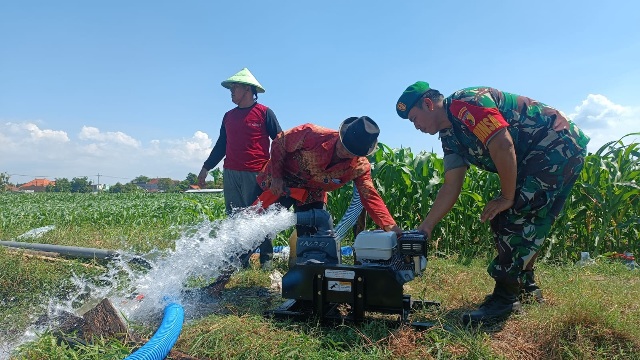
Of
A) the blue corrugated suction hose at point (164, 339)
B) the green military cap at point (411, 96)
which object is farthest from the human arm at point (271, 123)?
the blue corrugated suction hose at point (164, 339)

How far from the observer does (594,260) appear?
5.12 metres

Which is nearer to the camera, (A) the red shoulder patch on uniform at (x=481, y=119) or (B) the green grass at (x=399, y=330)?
(B) the green grass at (x=399, y=330)

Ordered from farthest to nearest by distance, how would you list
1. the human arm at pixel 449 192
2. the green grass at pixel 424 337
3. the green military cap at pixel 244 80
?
the green military cap at pixel 244 80
the human arm at pixel 449 192
the green grass at pixel 424 337

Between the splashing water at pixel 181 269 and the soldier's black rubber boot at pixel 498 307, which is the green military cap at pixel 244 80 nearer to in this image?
the splashing water at pixel 181 269

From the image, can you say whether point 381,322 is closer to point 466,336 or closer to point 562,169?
point 466,336

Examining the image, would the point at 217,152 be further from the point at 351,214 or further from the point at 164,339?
the point at 164,339

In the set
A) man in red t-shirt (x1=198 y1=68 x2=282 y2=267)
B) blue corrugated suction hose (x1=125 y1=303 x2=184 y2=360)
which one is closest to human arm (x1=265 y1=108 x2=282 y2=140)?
man in red t-shirt (x1=198 y1=68 x2=282 y2=267)

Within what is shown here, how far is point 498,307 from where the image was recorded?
2.95m

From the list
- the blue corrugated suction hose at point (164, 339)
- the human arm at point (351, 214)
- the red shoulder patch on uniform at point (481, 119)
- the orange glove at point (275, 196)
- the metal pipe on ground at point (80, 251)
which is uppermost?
the red shoulder patch on uniform at point (481, 119)

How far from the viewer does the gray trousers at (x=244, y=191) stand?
494cm

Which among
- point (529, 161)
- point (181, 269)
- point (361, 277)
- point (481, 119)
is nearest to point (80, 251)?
point (181, 269)

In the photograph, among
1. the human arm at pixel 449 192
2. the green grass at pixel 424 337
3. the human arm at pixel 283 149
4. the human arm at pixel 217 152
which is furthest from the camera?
the human arm at pixel 217 152

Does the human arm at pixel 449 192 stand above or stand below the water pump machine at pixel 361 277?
above

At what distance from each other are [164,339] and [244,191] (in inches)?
106
